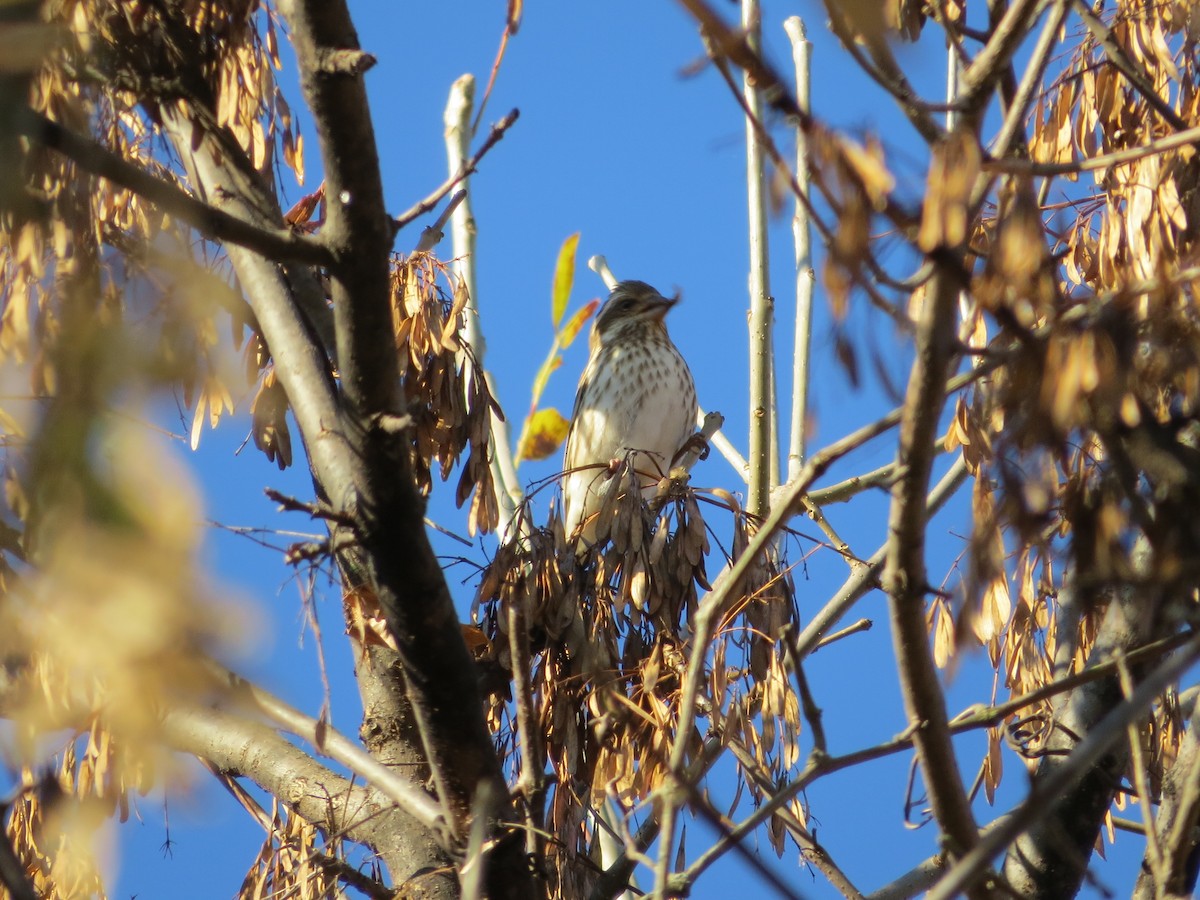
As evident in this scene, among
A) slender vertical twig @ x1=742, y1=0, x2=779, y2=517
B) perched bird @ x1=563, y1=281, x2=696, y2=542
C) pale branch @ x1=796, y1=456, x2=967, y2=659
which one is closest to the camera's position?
pale branch @ x1=796, y1=456, x2=967, y2=659

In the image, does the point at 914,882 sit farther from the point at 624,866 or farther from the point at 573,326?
the point at 573,326

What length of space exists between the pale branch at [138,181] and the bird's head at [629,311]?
5387mm

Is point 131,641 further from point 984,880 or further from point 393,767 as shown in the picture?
point 393,767

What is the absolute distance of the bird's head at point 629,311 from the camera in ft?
24.9

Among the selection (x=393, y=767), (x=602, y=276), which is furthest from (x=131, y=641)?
(x=602, y=276)

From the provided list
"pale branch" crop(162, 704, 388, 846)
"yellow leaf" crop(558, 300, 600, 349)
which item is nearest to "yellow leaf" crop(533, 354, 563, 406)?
"yellow leaf" crop(558, 300, 600, 349)

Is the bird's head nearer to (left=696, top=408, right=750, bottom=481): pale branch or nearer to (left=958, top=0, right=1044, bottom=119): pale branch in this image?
(left=696, top=408, right=750, bottom=481): pale branch

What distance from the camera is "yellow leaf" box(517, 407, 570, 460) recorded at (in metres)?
7.58

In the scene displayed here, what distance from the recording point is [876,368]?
183 cm

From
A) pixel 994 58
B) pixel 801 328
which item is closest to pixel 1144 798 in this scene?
pixel 994 58

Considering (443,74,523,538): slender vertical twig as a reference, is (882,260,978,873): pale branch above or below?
below

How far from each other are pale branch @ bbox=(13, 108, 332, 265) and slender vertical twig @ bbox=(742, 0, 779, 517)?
11.7 ft

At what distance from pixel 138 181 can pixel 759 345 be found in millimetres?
4082

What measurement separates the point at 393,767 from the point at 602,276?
16.6ft
